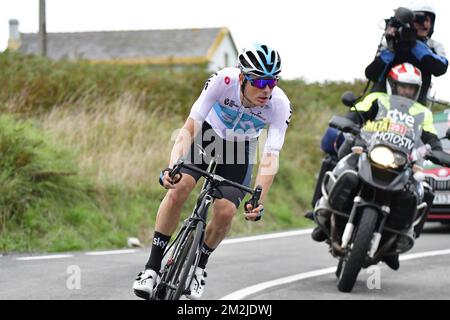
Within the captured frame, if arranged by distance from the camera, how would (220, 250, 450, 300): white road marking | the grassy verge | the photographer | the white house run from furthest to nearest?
the white house
the grassy verge
the photographer
(220, 250, 450, 300): white road marking

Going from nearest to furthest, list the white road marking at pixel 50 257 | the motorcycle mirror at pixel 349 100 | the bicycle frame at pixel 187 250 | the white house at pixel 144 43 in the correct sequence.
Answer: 1. the bicycle frame at pixel 187 250
2. the motorcycle mirror at pixel 349 100
3. the white road marking at pixel 50 257
4. the white house at pixel 144 43

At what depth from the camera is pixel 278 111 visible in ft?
24.2

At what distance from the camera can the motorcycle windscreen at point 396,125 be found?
9.37m

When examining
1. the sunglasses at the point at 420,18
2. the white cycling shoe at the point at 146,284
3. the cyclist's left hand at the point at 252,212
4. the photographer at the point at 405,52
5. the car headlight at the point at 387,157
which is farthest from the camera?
the sunglasses at the point at 420,18

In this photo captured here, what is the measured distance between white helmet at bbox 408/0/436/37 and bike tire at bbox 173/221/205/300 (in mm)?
4212

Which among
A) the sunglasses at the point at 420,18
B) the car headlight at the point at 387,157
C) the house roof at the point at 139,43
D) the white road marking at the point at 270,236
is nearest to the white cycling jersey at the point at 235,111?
the car headlight at the point at 387,157

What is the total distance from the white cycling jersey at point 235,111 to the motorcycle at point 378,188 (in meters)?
2.10

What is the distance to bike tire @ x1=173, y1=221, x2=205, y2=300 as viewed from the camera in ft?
22.8

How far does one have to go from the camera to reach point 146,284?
23.8 feet

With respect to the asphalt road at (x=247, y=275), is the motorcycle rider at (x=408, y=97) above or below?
above

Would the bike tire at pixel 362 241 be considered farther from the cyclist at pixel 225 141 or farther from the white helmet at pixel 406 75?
the cyclist at pixel 225 141
